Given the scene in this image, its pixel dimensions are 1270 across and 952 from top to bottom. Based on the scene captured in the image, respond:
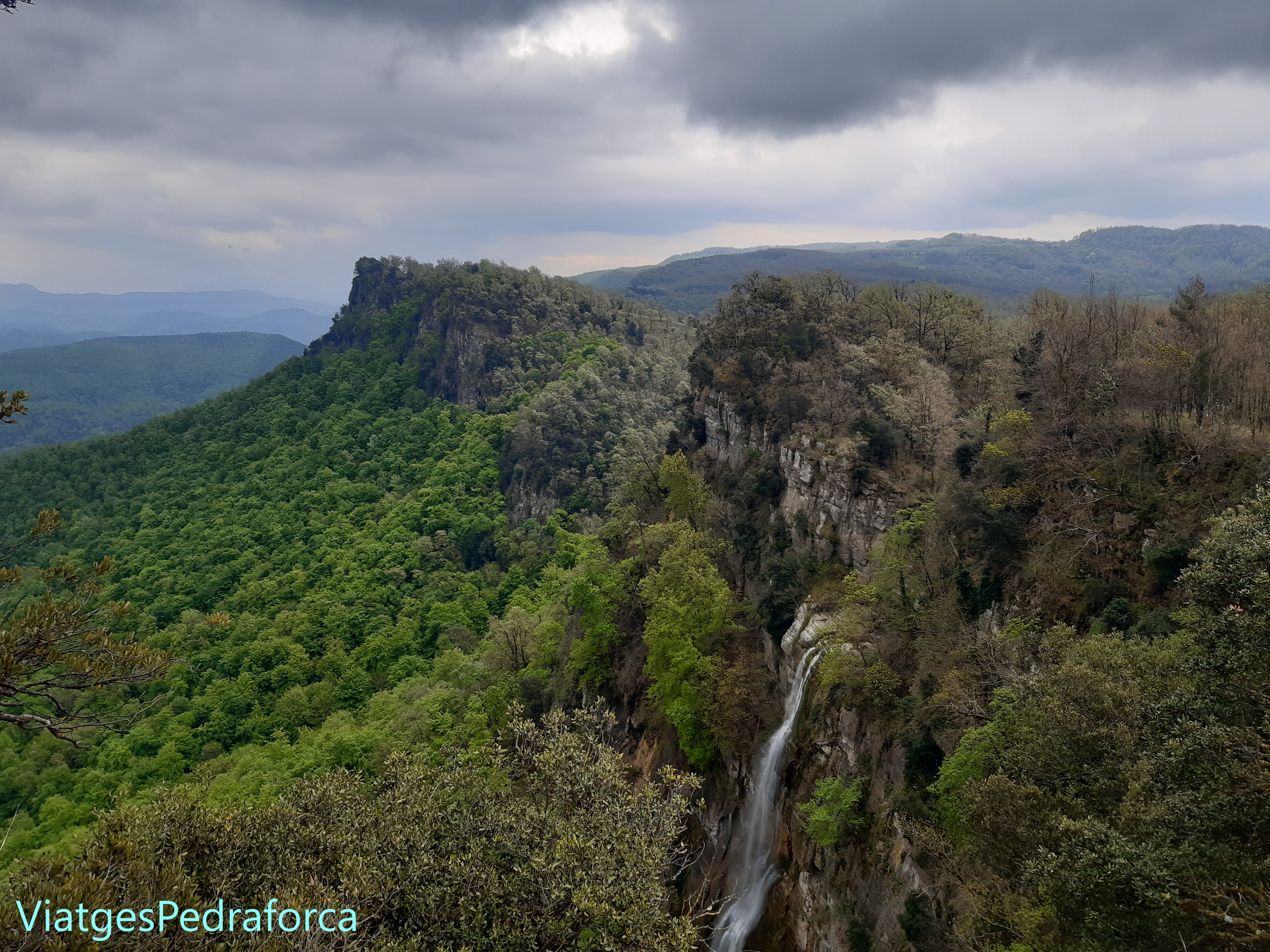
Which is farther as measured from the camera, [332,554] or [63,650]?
Result: [332,554]

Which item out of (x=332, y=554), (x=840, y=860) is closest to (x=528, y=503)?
(x=332, y=554)

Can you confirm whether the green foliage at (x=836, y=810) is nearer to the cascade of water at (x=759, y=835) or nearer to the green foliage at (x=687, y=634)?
the cascade of water at (x=759, y=835)

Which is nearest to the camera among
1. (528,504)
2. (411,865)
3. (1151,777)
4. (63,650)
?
(63,650)

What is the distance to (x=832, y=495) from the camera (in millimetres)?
36844

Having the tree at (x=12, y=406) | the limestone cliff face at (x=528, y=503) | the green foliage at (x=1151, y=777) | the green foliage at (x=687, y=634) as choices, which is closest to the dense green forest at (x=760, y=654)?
the green foliage at (x=1151, y=777)

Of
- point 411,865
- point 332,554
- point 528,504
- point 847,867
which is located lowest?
point 332,554

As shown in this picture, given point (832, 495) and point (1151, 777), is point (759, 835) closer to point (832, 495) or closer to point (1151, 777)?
point (832, 495)

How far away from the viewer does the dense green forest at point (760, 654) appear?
12.6 m

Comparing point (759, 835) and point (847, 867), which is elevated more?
point (847, 867)

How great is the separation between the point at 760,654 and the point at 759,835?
876 centimetres

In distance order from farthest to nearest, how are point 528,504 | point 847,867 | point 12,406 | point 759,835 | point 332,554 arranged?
point 528,504, point 332,554, point 759,835, point 847,867, point 12,406

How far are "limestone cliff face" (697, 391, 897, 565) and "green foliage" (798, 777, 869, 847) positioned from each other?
43.5 feet

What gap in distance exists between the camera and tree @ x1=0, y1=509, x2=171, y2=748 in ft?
30.9

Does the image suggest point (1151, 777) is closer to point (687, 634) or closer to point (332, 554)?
point (687, 634)
